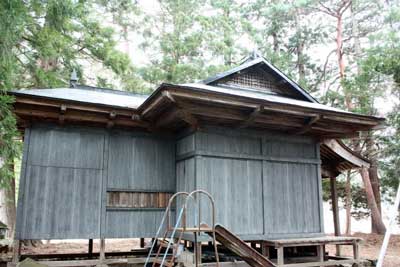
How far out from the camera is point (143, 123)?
7684 millimetres

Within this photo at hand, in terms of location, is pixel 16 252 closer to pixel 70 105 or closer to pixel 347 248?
pixel 70 105

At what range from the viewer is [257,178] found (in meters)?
7.71

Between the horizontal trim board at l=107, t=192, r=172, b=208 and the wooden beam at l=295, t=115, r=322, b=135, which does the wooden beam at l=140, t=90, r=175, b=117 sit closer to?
the horizontal trim board at l=107, t=192, r=172, b=208

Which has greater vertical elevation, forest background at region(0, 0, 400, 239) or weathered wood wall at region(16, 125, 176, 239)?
forest background at region(0, 0, 400, 239)

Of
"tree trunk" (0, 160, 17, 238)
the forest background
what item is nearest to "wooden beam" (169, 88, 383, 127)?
the forest background

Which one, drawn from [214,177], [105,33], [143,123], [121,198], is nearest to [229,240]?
[214,177]

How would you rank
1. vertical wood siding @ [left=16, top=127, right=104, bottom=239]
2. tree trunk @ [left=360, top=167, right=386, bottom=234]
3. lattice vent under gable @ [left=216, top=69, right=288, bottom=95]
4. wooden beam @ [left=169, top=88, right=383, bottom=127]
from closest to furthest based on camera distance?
wooden beam @ [left=169, top=88, right=383, bottom=127]
vertical wood siding @ [left=16, top=127, right=104, bottom=239]
lattice vent under gable @ [left=216, top=69, right=288, bottom=95]
tree trunk @ [left=360, top=167, right=386, bottom=234]

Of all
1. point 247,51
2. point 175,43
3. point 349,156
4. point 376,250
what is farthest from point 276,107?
point 247,51

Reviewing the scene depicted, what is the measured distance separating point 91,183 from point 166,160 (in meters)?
1.75

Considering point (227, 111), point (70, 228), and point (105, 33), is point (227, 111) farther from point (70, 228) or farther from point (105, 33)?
point (105, 33)

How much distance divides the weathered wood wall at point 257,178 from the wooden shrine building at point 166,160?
0.02 meters

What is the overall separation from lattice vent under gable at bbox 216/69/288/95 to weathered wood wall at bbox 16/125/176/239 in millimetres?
2438

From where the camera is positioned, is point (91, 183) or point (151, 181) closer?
point (91, 183)

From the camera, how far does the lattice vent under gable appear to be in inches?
347
